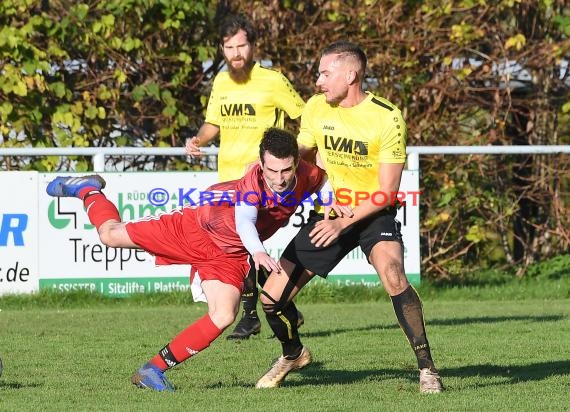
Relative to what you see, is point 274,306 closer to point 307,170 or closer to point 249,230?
point 249,230

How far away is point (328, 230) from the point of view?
288 inches

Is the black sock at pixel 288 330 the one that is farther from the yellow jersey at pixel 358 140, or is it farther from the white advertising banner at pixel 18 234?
the white advertising banner at pixel 18 234

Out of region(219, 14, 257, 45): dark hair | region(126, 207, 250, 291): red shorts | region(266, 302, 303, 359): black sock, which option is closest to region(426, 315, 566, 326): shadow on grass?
region(219, 14, 257, 45): dark hair

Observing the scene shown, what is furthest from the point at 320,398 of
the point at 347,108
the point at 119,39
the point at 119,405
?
the point at 119,39

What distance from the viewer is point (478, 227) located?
15.2 m

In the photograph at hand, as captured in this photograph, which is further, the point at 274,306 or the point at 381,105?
the point at 274,306

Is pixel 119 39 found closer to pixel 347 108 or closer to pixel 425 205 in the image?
pixel 425 205

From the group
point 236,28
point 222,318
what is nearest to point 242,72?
point 236,28

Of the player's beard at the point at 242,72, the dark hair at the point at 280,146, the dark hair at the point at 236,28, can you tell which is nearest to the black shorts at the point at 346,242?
the dark hair at the point at 280,146

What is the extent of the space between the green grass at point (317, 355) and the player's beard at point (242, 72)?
80.6 inches

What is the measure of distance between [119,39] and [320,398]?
354 inches

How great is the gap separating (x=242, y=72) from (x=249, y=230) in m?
3.25

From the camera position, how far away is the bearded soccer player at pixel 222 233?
23.4 feet

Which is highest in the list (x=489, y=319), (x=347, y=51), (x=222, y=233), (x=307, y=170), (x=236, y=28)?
(x=236, y=28)
